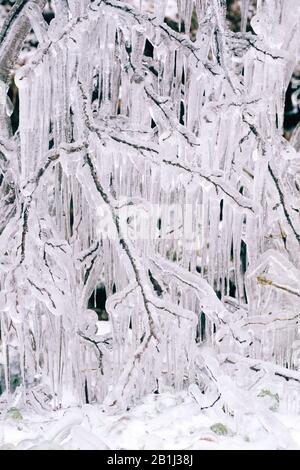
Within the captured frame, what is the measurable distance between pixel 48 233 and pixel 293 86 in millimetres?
2434

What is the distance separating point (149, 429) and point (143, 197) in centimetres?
122

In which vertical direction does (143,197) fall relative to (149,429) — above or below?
above

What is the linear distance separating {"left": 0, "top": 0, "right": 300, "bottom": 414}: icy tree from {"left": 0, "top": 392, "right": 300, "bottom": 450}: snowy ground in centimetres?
11

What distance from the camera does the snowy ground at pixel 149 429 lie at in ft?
8.89

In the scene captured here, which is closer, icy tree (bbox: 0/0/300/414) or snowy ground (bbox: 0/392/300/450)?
snowy ground (bbox: 0/392/300/450)

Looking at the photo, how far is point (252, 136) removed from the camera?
10.3ft

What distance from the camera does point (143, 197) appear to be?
3146 mm

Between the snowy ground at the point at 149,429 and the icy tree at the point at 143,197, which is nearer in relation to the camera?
the snowy ground at the point at 149,429

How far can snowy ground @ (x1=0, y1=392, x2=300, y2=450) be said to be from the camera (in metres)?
2.71

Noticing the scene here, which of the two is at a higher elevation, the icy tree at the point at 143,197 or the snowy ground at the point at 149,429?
the icy tree at the point at 143,197

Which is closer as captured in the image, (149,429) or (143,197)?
(149,429)

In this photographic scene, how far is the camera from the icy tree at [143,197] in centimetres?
302

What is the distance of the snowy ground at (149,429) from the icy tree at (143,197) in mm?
109

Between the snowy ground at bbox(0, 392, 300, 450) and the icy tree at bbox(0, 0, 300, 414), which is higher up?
the icy tree at bbox(0, 0, 300, 414)
